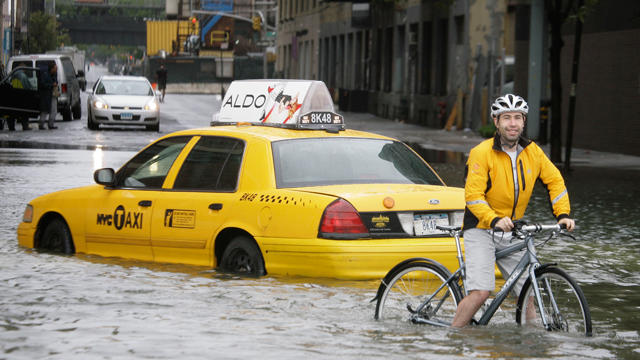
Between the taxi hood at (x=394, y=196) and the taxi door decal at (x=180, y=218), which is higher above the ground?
the taxi hood at (x=394, y=196)

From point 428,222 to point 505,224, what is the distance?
229 cm

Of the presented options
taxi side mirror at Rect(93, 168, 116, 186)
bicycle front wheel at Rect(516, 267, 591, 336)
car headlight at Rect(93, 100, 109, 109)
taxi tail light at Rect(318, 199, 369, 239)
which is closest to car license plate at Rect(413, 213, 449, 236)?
taxi tail light at Rect(318, 199, 369, 239)

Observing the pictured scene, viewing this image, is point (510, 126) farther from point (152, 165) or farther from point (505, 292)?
point (152, 165)

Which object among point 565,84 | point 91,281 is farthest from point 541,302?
point 565,84

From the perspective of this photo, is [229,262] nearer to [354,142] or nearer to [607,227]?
[354,142]

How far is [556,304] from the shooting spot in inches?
279

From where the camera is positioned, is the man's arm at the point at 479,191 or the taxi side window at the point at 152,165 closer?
the man's arm at the point at 479,191

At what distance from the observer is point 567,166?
23938 mm

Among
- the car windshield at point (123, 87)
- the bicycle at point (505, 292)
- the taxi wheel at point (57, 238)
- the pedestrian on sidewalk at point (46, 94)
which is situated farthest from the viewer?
the car windshield at point (123, 87)

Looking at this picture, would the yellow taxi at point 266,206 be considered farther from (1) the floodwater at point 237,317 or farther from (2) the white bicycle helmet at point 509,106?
(2) the white bicycle helmet at point 509,106

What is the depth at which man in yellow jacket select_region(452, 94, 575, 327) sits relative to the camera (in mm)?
7059

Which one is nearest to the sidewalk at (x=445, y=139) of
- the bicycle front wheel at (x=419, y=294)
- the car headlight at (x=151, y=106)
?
the car headlight at (x=151, y=106)

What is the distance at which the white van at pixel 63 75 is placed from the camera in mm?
38719

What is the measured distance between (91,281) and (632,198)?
11.0 meters
